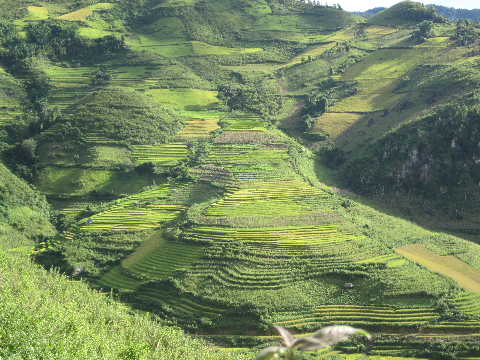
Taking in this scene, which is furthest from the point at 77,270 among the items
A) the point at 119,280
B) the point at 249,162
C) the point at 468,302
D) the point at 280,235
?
the point at 468,302

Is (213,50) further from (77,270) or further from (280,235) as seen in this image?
(77,270)

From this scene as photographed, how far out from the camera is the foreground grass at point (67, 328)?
71.7ft

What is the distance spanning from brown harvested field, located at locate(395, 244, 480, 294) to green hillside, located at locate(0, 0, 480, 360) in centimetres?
24

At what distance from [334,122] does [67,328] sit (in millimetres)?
70694

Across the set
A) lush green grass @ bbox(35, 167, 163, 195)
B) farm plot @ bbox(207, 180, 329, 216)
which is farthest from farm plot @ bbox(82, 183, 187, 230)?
farm plot @ bbox(207, 180, 329, 216)

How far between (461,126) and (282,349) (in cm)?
6479

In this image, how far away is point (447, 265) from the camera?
140ft

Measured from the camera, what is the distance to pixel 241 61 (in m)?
112

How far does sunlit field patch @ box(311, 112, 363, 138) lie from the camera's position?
8206 centimetres

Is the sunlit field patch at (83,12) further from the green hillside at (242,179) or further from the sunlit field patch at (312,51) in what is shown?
the sunlit field patch at (312,51)

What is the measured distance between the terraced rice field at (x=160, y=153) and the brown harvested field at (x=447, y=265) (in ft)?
131

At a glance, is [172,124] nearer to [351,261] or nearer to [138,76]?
[138,76]

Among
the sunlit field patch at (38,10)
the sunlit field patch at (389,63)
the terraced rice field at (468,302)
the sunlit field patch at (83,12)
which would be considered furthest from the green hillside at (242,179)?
the sunlit field patch at (38,10)

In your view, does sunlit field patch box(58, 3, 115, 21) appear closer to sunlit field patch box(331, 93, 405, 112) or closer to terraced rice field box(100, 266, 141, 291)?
sunlit field patch box(331, 93, 405, 112)
